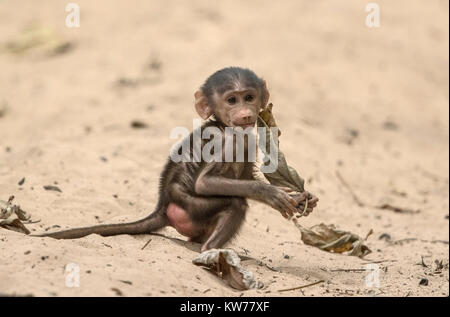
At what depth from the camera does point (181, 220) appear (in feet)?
17.8

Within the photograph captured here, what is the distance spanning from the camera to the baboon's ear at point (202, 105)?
18.3ft

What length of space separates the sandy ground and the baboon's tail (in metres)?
0.10

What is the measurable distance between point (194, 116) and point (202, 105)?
3.98 metres

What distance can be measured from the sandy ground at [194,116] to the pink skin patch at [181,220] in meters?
0.11

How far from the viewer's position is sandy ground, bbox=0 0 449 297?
4.82 metres

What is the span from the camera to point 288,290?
454 centimetres

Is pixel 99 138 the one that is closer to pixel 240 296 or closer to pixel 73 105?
pixel 73 105

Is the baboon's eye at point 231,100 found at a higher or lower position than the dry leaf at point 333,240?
higher
